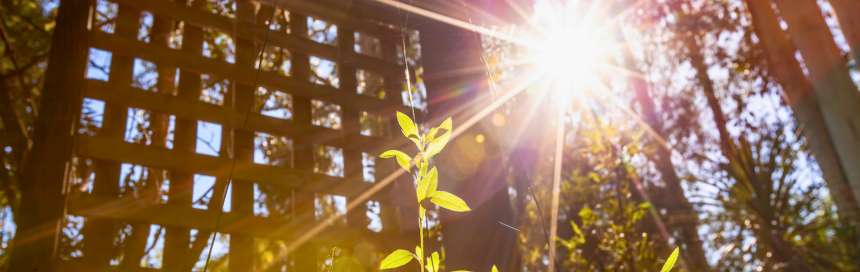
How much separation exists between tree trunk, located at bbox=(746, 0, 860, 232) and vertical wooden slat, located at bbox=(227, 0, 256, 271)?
2.22m

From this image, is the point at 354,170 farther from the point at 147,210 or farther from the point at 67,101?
the point at 67,101

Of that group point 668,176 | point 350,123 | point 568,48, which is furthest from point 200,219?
point 668,176

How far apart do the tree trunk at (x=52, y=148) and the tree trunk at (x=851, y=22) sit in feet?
7.39

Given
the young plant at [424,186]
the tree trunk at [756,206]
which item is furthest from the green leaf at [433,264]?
the tree trunk at [756,206]

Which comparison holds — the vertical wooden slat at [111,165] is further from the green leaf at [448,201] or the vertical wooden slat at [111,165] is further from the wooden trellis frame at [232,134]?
the green leaf at [448,201]

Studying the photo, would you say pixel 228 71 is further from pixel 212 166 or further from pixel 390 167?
pixel 390 167

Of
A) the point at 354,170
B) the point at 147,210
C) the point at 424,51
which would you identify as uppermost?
the point at 424,51

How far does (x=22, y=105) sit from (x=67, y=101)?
275 centimetres

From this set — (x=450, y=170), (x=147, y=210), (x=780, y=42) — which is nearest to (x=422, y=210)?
(x=450, y=170)

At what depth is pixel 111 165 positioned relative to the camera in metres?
1.64

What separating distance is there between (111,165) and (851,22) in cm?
226

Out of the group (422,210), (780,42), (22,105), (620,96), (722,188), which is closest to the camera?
(422,210)

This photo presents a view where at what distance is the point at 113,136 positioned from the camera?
1.76m

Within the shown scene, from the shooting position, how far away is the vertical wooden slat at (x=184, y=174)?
5.25 feet
